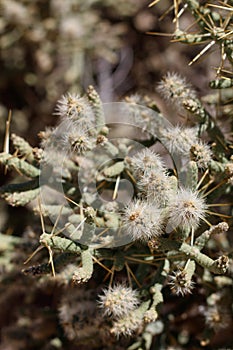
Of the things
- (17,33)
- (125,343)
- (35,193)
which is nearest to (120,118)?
(35,193)

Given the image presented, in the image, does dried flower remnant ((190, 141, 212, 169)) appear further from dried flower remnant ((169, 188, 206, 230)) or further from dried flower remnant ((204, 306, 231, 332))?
dried flower remnant ((204, 306, 231, 332))

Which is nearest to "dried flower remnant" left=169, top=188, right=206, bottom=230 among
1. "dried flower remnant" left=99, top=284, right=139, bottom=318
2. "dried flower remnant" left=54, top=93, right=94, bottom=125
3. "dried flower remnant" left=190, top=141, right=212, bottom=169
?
"dried flower remnant" left=190, top=141, right=212, bottom=169

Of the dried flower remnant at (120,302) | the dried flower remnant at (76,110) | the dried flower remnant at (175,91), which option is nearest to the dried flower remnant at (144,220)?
the dried flower remnant at (120,302)

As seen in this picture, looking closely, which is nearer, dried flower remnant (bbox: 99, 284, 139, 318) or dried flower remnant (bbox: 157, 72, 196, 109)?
dried flower remnant (bbox: 99, 284, 139, 318)

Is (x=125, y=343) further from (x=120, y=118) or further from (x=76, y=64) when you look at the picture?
(x=76, y=64)

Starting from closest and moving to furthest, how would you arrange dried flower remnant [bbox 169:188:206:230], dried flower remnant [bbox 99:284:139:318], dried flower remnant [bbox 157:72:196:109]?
dried flower remnant [bbox 169:188:206:230] < dried flower remnant [bbox 99:284:139:318] < dried flower remnant [bbox 157:72:196:109]

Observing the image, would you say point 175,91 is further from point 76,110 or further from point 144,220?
point 144,220

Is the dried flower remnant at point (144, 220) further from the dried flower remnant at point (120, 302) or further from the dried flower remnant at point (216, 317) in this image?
the dried flower remnant at point (216, 317)
